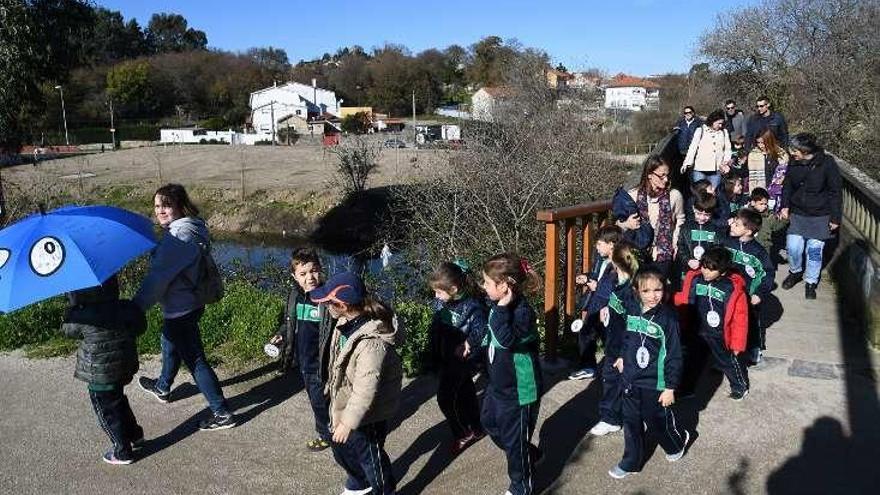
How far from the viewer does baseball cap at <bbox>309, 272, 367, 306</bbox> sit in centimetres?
354

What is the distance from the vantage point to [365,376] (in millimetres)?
3510

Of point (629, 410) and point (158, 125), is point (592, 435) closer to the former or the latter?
point (629, 410)

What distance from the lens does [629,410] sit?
13.1ft

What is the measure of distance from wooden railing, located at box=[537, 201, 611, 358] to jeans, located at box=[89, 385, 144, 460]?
2954mm

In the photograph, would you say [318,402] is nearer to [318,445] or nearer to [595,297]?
[318,445]

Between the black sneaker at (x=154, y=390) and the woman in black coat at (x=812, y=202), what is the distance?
5878mm

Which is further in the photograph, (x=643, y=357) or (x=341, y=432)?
(x=643, y=357)

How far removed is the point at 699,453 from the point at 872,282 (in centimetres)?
285

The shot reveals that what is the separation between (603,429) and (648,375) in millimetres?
736

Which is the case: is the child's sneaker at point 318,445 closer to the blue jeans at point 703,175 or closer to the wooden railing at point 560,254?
the wooden railing at point 560,254

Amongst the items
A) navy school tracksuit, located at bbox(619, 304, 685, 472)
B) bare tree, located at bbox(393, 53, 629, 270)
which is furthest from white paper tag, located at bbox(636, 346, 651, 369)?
bare tree, located at bbox(393, 53, 629, 270)

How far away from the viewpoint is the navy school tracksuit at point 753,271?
5.19 meters

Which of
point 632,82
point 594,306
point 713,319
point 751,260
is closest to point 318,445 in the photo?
point 594,306

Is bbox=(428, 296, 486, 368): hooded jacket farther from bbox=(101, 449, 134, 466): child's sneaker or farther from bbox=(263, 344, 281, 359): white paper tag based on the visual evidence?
bbox=(101, 449, 134, 466): child's sneaker
